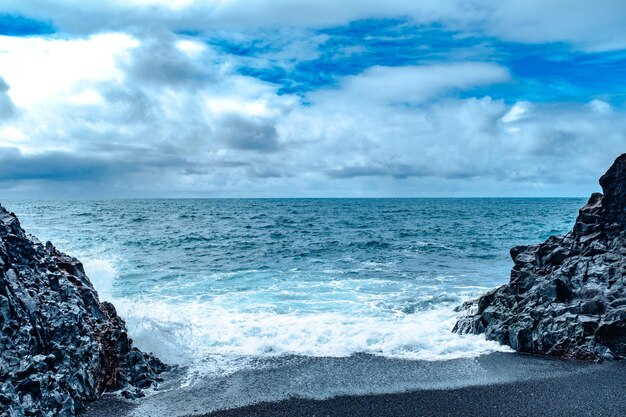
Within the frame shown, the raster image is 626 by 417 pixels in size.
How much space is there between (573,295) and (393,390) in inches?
347

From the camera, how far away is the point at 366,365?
51.4 ft

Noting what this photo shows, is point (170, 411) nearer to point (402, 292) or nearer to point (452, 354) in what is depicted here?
point (452, 354)

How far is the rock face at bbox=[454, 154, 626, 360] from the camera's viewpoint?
16.3m

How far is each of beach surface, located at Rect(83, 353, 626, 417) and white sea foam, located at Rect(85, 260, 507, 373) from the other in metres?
0.91

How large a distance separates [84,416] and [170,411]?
83.8 inches

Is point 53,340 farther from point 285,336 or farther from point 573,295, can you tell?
point 573,295

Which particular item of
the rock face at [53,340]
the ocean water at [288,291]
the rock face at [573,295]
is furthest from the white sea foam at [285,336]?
the rock face at [53,340]

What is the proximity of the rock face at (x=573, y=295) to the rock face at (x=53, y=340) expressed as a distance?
41.8 feet

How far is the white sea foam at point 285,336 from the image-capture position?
16719mm

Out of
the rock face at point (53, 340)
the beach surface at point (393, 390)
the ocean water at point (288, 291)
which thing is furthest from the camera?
the ocean water at point (288, 291)

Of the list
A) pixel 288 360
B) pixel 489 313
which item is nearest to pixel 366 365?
pixel 288 360

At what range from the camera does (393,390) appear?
13.5 m

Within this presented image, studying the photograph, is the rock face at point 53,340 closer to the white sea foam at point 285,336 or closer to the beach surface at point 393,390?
the beach surface at point 393,390

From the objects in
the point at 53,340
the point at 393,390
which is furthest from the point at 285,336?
the point at 53,340
